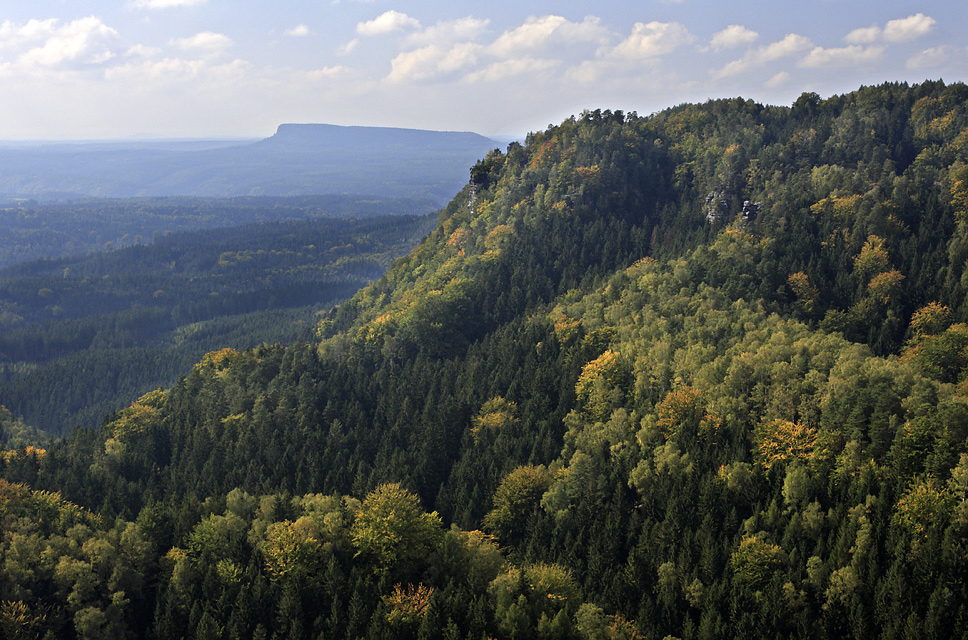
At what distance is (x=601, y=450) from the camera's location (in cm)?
10675

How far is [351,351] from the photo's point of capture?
16312 centimetres

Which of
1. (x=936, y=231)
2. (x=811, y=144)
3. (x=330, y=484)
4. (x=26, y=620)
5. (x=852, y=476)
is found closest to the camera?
(x=26, y=620)

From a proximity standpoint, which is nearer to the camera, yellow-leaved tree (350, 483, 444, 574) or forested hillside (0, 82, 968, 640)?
forested hillside (0, 82, 968, 640)

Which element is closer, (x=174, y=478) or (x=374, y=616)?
(x=374, y=616)

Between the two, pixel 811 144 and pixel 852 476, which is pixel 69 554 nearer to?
pixel 852 476

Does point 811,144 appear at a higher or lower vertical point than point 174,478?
higher

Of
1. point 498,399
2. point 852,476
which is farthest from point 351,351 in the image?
point 852,476

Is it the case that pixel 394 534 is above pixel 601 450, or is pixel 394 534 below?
below

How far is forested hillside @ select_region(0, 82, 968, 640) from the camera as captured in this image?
76.6 metres

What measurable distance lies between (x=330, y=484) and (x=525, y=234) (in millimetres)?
97007

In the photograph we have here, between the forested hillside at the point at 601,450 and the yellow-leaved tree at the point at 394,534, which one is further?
the yellow-leaved tree at the point at 394,534

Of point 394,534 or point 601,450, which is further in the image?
point 601,450

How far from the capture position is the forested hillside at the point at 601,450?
76625mm

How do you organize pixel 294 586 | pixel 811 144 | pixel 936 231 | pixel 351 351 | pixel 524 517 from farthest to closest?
pixel 811 144 → pixel 351 351 → pixel 936 231 → pixel 524 517 → pixel 294 586
